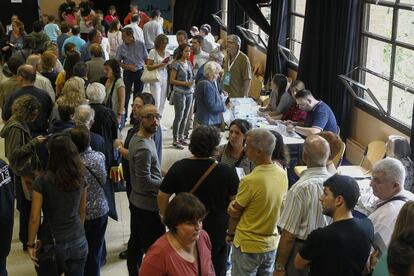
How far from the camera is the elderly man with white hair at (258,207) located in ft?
10.2

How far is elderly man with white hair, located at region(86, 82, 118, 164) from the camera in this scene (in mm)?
4629

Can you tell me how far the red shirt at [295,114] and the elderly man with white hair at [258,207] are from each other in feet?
9.20

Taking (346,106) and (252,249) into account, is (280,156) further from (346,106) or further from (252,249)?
(346,106)

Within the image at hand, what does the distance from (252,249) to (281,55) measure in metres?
5.64

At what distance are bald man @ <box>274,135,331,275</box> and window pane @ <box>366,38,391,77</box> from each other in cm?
323

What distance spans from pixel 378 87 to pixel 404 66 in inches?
23.0

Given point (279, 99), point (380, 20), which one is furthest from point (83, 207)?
point (380, 20)

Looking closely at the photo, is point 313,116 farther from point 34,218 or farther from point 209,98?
point 34,218

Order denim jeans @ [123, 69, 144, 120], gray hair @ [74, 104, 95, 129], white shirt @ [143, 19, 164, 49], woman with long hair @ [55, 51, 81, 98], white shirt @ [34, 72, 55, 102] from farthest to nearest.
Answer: white shirt @ [143, 19, 164, 49] < denim jeans @ [123, 69, 144, 120] < woman with long hair @ [55, 51, 81, 98] < white shirt @ [34, 72, 55, 102] < gray hair @ [74, 104, 95, 129]

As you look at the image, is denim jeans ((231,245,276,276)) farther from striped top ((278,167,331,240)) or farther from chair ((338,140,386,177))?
chair ((338,140,386,177))

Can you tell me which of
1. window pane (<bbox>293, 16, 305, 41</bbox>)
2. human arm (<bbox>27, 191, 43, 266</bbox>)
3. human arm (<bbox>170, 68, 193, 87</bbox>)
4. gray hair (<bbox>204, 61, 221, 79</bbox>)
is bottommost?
human arm (<bbox>27, 191, 43, 266</bbox>)

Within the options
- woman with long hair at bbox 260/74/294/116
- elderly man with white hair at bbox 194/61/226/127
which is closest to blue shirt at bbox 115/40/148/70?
elderly man with white hair at bbox 194/61/226/127

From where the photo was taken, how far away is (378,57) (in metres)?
6.19

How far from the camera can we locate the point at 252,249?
128 inches
